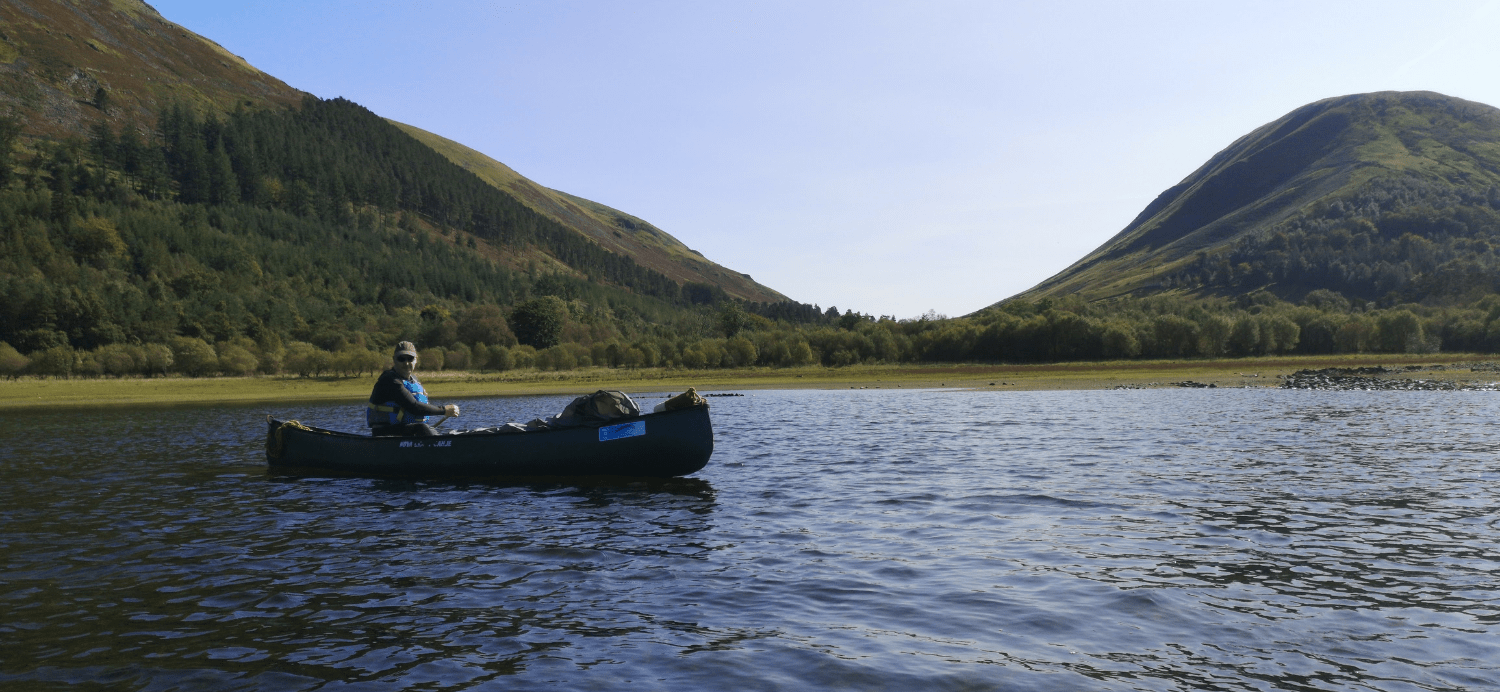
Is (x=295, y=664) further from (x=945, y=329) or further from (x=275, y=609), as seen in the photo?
(x=945, y=329)

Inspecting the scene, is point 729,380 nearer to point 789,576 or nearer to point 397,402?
point 397,402

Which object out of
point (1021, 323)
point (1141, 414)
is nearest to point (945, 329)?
point (1021, 323)

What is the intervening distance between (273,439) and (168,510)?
261 inches

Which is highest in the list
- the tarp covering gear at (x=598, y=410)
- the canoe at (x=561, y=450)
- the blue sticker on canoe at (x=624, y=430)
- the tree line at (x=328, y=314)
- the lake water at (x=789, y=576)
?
the tree line at (x=328, y=314)

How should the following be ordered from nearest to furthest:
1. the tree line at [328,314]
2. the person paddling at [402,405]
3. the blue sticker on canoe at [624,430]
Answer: the blue sticker on canoe at [624,430] → the person paddling at [402,405] → the tree line at [328,314]

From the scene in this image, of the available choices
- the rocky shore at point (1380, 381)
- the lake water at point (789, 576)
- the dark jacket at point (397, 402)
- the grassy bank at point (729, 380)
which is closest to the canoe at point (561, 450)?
the lake water at point (789, 576)

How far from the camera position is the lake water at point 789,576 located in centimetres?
790

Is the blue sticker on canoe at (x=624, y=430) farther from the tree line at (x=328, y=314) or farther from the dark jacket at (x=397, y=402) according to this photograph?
the tree line at (x=328, y=314)

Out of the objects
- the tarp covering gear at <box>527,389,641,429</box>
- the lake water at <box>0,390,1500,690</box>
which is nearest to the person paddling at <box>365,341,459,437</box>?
the lake water at <box>0,390,1500,690</box>

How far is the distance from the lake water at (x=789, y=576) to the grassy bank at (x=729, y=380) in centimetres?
5241

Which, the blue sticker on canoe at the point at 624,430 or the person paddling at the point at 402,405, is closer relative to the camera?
the blue sticker on canoe at the point at 624,430

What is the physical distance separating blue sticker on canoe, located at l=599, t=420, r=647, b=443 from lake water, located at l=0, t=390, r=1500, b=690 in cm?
137

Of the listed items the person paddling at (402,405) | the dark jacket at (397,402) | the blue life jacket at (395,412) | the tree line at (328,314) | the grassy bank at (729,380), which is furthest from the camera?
the tree line at (328,314)

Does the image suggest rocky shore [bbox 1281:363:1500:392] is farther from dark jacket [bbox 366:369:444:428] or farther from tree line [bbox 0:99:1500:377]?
dark jacket [bbox 366:369:444:428]
